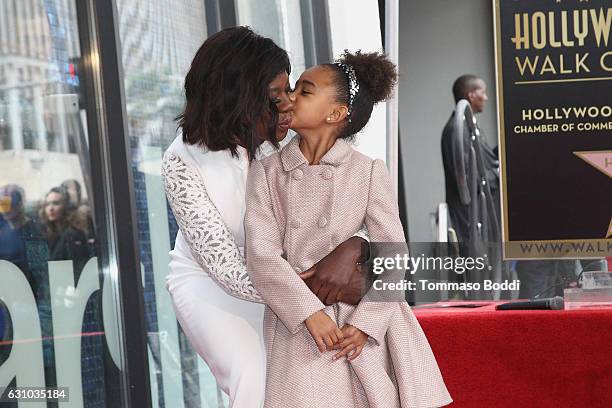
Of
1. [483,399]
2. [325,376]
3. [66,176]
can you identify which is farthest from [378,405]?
[66,176]

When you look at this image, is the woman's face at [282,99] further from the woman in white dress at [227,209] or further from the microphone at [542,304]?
the microphone at [542,304]

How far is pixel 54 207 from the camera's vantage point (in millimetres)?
3252

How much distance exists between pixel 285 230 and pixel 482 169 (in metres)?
1.38

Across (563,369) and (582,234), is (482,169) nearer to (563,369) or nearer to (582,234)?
(582,234)

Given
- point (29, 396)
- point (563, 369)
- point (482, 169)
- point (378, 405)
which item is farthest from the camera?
point (482, 169)

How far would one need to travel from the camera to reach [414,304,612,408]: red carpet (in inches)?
102

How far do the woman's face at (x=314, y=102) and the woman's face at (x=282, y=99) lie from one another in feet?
0.07

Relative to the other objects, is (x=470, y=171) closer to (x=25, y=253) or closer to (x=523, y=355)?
(x=523, y=355)

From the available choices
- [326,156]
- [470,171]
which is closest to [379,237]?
[326,156]

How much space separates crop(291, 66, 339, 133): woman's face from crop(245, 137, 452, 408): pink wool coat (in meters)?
0.07

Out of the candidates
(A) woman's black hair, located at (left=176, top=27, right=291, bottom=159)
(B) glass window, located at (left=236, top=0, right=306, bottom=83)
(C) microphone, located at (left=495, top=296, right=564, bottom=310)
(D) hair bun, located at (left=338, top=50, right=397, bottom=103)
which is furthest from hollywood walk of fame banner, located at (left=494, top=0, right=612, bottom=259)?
(B) glass window, located at (left=236, top=0, right=306, bottom=83)

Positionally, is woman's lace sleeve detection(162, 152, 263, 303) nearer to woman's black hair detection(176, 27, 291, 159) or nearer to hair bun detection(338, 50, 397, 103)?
woman's black hair detection(176, 27, 291, 159)

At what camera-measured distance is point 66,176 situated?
3.32 meters

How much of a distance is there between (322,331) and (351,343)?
8cm
